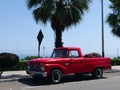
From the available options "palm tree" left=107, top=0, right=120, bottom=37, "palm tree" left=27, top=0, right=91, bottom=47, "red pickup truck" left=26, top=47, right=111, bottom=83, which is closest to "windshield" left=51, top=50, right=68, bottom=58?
"red pickup truck" left=26, top=47, right=111, bottom=83

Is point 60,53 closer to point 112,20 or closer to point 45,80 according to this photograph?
point 45,80

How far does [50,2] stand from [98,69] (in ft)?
24.7

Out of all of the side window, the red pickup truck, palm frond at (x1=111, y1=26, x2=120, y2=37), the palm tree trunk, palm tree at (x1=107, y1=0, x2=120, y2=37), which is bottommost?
the red pickup truck

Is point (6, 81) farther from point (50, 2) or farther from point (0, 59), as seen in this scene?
point (50, 2)

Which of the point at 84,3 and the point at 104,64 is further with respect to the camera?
the point at 84,3

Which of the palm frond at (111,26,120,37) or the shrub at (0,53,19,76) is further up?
the palm frond at (111,26,120,37)

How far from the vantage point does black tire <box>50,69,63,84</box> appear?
54.3ft

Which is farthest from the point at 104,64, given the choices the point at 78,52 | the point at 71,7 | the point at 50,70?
the point at 71,7

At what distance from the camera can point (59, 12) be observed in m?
24.0

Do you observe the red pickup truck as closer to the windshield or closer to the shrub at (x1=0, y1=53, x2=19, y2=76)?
the windshield

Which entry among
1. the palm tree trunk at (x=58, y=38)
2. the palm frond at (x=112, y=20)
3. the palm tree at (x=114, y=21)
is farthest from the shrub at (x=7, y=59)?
the palm frond at (x=112, y=20)

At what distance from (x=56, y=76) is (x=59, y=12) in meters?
8.22

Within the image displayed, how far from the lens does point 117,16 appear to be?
3372 centimetres

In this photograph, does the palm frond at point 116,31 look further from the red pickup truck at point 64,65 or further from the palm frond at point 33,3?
the red pickup truck at point 64,65
